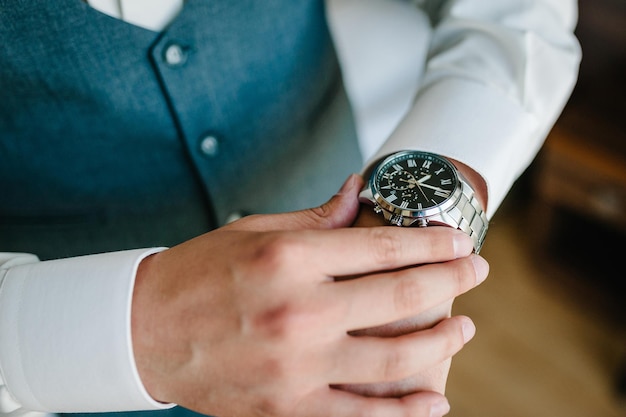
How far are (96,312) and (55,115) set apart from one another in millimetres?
307

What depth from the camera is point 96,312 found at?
0.63 metres

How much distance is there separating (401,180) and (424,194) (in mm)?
37

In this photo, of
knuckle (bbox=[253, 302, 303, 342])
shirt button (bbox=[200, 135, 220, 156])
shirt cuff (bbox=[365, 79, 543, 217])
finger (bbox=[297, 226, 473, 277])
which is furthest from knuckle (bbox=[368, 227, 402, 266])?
shirt button (bbox=[200, 135, 220, 156])

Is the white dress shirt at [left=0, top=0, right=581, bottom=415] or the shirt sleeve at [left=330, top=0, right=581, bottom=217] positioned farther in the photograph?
the shirt sleeve at [left=330, top=0, right=581, bottom=217]

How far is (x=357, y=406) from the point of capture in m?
0.61

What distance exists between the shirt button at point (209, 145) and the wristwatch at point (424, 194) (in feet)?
0.79

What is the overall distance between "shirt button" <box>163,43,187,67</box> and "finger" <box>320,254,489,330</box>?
38 centimetres

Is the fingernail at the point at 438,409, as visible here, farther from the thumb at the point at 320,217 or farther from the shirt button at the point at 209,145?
the shirt button at the point at 209,145

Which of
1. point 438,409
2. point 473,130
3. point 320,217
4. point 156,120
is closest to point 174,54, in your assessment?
point 156,120

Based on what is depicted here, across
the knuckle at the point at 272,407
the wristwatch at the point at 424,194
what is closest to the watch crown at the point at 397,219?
the wristwatch at the point at 424,194

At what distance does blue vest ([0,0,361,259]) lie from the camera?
78 centimetres

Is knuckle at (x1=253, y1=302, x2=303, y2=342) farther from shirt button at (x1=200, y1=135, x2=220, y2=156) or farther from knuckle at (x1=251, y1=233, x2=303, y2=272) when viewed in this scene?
shirt button at (x1=200, y1=135, x2=220, y2=156)

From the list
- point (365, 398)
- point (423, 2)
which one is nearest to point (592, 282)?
point (423, 2)

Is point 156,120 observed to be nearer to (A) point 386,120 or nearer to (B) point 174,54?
(B) point 174,54
